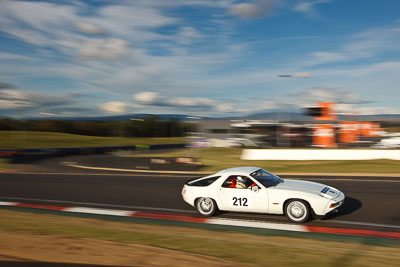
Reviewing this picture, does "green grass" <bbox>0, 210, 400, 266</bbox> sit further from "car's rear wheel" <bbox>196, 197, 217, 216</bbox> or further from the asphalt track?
the asphalt track

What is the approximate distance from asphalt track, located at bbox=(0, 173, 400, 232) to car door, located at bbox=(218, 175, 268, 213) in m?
0.36

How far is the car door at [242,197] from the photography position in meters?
8.59

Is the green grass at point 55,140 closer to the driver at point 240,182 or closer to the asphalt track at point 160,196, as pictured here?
the asphalt track at point 160,196

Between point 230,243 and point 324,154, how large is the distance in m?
16.4

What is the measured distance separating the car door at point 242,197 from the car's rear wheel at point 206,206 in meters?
0.25

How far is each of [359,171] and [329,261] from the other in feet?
46.0

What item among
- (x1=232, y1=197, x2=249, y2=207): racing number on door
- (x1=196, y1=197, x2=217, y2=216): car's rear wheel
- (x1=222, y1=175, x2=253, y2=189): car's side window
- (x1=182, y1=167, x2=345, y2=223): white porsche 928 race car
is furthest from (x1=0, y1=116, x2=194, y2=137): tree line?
(x1=232, y1=197, x2=249, y2=207): racing number on door

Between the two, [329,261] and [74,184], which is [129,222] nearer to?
[329,261]

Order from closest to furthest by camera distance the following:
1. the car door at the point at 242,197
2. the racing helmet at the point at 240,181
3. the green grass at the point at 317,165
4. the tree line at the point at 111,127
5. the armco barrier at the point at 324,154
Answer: the car door at the point at 242,197 < the racing helmet at the point at 240,181 < the green grass at the point at 317,165 < the armco barrier at the point at 324,154 < the tree line at the point at 111,127

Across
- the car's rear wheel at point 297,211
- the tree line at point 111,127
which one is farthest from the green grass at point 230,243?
the tree line at point 111,127

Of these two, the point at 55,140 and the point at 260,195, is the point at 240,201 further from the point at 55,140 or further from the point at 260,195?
the point at 55,140

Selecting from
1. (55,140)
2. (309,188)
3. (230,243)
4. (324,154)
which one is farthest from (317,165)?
(55,140)

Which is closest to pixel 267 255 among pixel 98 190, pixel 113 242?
pixel 113 242

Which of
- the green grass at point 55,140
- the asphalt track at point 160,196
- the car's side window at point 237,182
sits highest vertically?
the green grass at point 55,140
